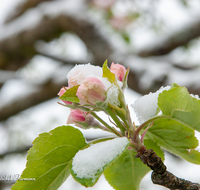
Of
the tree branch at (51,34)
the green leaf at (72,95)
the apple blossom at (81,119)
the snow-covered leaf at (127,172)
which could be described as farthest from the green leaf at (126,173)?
the tree branch at (51,34)

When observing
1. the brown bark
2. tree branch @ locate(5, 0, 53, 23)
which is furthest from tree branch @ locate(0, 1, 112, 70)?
tree branch @ locate(5, 0, 53, 23)

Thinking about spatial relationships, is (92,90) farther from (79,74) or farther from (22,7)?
(22,7)

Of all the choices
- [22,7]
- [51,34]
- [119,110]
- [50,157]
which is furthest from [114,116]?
[22,7]

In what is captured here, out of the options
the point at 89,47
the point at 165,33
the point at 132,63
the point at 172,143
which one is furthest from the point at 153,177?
the point at 89,47

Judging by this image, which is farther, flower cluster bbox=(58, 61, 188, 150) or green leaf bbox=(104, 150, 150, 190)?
green leaf bbox=(104, 150, 150, 190)

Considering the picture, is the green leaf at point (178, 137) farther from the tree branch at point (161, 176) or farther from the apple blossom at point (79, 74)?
the apple blossom at point (79, 74)

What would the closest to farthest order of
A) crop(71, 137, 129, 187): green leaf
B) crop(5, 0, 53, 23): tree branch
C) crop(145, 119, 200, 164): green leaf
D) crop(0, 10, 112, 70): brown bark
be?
crop(71, 137, 129, 187): green leaf < crop(145, 119, 200, 164): green leaf < crop(0, 10, 112, 70): brown bark < crop(5, 0, 53, 23): tree branch

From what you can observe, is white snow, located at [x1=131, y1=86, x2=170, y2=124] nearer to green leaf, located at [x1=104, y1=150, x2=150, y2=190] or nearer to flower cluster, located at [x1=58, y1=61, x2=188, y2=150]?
flower cluster, located at [x1=58, y1=61, x2=188, y2=150]
